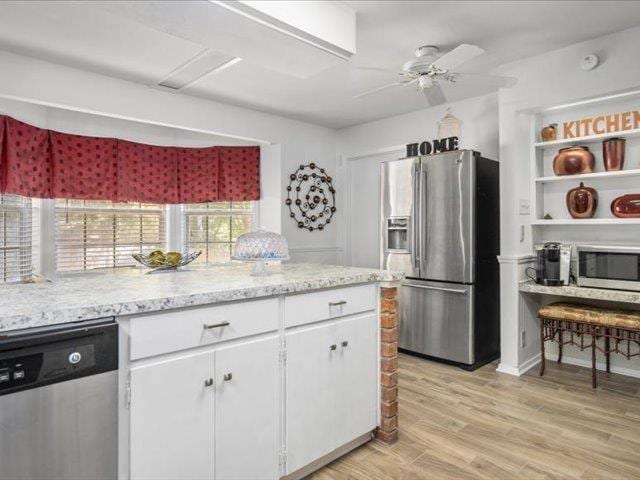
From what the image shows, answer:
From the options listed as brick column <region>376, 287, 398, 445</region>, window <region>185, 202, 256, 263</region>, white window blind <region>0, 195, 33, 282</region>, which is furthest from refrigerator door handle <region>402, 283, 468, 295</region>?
white window blind <region>0, 195, 33, 282</region>

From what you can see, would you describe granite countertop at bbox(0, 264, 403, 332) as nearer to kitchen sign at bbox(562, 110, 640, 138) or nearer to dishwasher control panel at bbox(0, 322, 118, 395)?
dishwasher control panel at bbox(0, 322, 118, 395)

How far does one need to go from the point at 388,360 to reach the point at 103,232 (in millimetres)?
3106

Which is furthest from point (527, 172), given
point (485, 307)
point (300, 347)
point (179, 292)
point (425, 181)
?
point (179, 292)

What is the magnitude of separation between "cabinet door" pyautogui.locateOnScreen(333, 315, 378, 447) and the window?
2.82 meters

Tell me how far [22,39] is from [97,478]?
9.57ft

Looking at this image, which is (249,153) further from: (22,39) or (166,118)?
(22,39)

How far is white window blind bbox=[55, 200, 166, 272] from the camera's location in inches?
144

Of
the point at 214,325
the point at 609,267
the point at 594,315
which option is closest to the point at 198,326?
the point at 214,325

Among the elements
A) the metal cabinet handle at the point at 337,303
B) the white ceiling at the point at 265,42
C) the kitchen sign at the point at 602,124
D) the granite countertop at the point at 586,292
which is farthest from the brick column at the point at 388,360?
the kitchen sign at the point at 602,124

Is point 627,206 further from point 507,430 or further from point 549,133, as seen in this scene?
point 507,430

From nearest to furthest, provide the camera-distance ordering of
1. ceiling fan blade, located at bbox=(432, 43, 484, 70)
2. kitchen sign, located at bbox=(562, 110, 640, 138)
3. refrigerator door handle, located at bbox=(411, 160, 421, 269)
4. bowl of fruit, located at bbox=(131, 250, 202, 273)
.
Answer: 1. ceiling fan blade, located at bbox=(432, 43, 484, 70)
2. bowl of fruit, located at bbox=(131, 250, 202, 273)
3. kitchen sign, located at bbox=(562, 110, 640, 138)
4. refrigerator door handle, located at bbox=(411, 160, 421, 269)

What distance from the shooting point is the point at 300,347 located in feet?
6.09

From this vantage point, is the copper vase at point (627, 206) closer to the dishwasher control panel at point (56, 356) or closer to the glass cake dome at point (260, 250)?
the glass cake dome at point (260, 250)

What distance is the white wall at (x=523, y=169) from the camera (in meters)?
3.03
